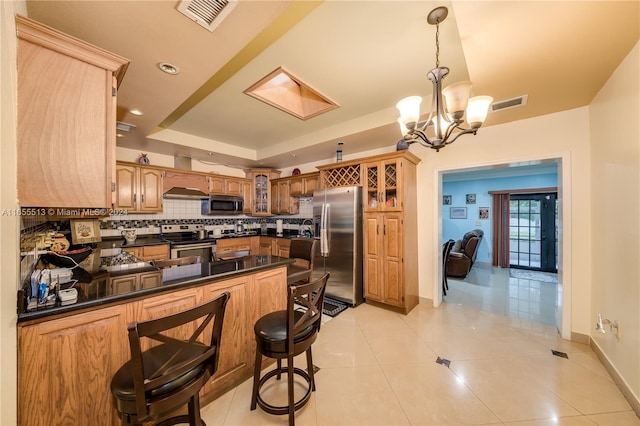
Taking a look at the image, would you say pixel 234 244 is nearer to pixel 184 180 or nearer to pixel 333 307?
pixel 184 180

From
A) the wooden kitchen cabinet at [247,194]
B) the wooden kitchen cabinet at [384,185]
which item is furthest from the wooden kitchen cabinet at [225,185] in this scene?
the wooden kitchen cabinet at [384,185]

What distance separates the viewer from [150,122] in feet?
9.18

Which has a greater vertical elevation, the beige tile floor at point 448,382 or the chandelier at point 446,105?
the chandelier at point 446,105

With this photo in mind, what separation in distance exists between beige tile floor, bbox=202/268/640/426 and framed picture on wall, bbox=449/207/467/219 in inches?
165

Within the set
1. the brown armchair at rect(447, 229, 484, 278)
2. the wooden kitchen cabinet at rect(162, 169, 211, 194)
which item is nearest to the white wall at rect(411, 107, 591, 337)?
the brown armchair at rect(447, 229, 484, 278)

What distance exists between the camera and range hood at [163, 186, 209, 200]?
13.6 ft

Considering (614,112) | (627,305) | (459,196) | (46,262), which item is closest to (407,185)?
(614,112)

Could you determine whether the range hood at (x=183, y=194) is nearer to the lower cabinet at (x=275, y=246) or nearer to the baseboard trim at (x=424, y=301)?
the lower cabinet at (x=275, y=246)

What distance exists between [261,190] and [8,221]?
452 cm

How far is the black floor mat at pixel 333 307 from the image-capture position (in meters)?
3.27

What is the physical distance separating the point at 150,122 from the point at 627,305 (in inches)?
192

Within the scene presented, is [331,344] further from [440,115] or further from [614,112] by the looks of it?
[614,112]

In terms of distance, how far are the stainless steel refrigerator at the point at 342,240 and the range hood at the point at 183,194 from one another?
7.80 ft

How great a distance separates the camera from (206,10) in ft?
4.28
